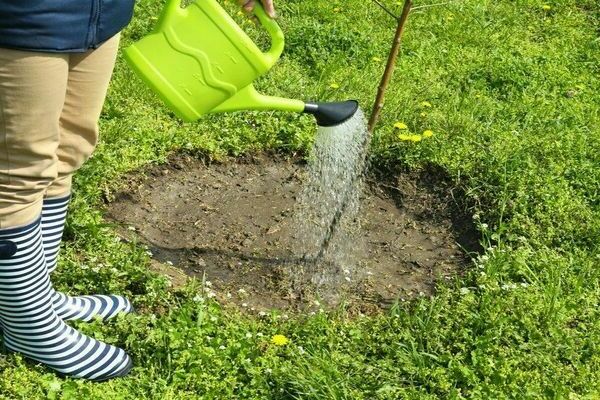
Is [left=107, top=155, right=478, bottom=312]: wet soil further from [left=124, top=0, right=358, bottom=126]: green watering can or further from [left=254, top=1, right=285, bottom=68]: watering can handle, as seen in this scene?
[left=254, top=1, right=285, bottom=68]: watering can handle

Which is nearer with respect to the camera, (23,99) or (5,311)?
(23,99)

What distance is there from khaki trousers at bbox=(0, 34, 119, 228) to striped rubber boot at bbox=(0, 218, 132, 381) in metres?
0.08

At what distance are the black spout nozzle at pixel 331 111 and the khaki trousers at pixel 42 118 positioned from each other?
64cm

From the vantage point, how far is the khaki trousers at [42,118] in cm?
172

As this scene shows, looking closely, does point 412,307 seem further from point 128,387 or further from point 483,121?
point 483,121

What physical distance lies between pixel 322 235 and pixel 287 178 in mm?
419

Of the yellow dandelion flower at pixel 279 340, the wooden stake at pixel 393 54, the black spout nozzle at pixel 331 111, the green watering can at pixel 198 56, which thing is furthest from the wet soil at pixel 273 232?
the green watering can at pixel 198 56

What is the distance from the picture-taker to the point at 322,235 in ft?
9.95

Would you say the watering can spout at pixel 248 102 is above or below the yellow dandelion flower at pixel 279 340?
above

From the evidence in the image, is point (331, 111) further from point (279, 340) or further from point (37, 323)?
point (37, 323)

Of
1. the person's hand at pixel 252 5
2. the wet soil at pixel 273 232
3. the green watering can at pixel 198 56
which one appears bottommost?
the wet soil at pixel 273 232

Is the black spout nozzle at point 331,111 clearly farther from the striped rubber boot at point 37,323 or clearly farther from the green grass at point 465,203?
the striped rubber boot at point 37,323

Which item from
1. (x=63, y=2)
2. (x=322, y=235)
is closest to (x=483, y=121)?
(x=322, y=235)

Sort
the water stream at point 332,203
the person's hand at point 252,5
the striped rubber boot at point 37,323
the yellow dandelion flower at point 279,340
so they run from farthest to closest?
the water stream at point 332,203 < the yellow dandelion flower at point 279,340 < the person's hand at point 252,5 < the striped rubber boot at point 37,323
